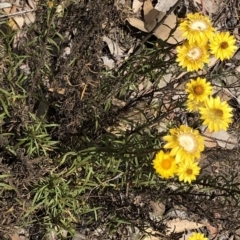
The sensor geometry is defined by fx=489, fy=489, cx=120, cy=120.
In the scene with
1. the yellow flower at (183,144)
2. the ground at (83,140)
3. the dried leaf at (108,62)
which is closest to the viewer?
the yellow flower at (183,144)

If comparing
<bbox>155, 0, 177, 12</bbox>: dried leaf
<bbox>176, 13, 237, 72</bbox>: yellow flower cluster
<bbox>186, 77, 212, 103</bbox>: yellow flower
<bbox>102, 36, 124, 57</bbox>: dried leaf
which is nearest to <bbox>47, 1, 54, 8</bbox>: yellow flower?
<bbox>176, 13, 237, 72</bbox>: yellow flower cluster

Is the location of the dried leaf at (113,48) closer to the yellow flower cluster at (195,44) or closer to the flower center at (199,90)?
the yellow flower cluster at (195,44)

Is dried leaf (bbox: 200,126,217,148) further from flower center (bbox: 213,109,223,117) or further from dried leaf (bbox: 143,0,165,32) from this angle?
flower center (bbox: 213,109,223,117)

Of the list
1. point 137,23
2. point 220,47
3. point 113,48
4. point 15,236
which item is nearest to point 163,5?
point 137,23

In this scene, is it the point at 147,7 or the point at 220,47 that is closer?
the point at 220,47

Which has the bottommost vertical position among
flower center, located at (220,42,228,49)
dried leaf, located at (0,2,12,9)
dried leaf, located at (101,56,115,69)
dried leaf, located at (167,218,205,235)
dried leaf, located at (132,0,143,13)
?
dried leaf, located at (167,218,205,235)

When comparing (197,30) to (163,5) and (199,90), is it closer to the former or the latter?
(199,90)

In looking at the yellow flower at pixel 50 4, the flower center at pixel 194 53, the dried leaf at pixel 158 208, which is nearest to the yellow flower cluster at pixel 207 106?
the flower center at pixel 194 53
